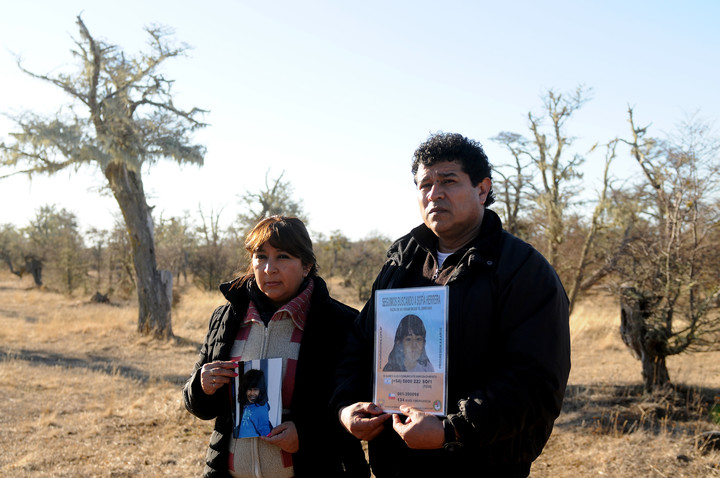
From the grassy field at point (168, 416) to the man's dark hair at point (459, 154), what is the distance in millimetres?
3590

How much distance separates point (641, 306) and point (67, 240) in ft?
86.0

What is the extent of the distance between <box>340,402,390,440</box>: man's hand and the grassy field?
3.42 meters

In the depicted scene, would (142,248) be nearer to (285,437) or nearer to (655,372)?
(655,372)

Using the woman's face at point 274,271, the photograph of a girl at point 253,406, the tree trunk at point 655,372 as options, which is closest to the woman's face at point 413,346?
the photograph of a girl at point 253,406

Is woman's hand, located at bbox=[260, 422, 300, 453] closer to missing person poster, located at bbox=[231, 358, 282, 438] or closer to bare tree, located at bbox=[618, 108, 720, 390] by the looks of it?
missing person poster, located at bbox=[231, 358, 282, 438]

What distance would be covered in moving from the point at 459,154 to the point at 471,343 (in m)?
0.77

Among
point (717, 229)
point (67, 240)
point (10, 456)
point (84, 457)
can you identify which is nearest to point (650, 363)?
point (717, 229)

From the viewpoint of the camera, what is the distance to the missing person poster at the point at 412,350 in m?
1.92

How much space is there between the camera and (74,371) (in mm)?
9633

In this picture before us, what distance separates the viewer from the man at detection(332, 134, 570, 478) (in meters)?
1.82

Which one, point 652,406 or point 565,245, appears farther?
point 565,245

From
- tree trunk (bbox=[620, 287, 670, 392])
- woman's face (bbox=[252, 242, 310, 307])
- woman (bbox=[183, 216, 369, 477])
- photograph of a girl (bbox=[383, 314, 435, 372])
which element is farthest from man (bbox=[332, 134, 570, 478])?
tree trunk (bbox=[620, 287, 670, 392])

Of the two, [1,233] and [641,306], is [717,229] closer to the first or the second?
[641,306]

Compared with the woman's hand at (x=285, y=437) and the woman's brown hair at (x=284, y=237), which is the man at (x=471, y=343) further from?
the woman's brown hair at (x=284, y=237)
